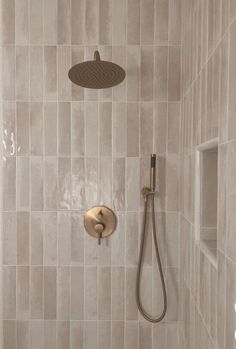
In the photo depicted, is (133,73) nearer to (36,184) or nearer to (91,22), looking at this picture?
(91,22)

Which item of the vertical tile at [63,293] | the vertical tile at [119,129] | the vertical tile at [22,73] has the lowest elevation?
the vertical tile at [63,293]

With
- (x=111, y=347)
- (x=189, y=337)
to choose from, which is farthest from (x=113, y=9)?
(x=111, y=347)

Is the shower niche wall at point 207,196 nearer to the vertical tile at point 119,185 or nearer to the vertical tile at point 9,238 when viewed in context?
the vertical tile at point 119,185

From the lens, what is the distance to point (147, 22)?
67.4 inches

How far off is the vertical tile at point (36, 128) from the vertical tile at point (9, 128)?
0.30 feet

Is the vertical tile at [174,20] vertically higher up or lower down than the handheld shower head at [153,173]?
higher up

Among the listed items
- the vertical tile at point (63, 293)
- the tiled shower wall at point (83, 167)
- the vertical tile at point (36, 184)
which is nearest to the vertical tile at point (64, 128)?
the tiled shower wall at point (83, 167)

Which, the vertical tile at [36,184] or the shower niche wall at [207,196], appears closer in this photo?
the shower niche wall at [207,196]

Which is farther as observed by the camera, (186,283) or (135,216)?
(135,216)

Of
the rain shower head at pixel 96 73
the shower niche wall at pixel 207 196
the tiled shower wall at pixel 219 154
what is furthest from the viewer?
the rain shower head at pixel 96 73

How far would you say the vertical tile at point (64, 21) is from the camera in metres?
1.71

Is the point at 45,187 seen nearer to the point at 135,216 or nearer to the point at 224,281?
the point at 135,216

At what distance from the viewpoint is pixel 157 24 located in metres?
1.71

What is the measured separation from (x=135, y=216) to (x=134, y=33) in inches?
36.1
